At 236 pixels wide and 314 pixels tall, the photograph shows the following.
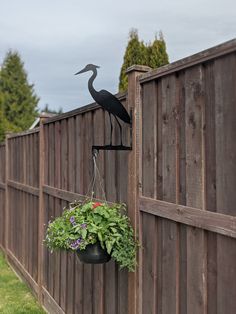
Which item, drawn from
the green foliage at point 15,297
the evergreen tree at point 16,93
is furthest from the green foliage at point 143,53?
the evergreen tree at point 16,93

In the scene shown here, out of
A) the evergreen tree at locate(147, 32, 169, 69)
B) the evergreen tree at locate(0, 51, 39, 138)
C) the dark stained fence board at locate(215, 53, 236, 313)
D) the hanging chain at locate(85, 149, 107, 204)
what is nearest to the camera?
the dark stained fence board at locate(215, 53, 236, 313)

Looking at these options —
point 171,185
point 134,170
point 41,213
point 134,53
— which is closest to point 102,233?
point 134,170

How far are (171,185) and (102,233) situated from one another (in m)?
0.53

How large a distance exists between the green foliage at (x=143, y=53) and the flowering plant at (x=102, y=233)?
4.26 metres

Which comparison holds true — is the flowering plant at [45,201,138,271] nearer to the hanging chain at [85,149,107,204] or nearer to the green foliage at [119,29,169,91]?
the hanging chain at [85,149,107,204]

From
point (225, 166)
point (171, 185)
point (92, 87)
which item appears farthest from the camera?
point (92, 87)

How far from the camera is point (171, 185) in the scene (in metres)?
1.85

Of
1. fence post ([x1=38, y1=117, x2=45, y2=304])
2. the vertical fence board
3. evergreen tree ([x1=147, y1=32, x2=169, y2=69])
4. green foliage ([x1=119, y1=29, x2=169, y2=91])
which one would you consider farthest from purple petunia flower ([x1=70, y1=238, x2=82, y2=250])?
evergreen tree ([x1=147, y1=32, x2=169, y2=69])

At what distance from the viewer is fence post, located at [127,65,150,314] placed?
2170 mm

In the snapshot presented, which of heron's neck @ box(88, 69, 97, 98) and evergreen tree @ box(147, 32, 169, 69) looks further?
evergreen tree @ box(147, 32, 169, 69)

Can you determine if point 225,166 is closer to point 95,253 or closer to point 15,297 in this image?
point 95,253

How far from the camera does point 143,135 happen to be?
2.13 meters

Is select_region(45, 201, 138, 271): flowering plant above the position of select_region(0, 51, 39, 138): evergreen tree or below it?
below

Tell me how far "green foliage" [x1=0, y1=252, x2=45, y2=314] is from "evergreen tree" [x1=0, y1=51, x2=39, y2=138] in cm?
1665
